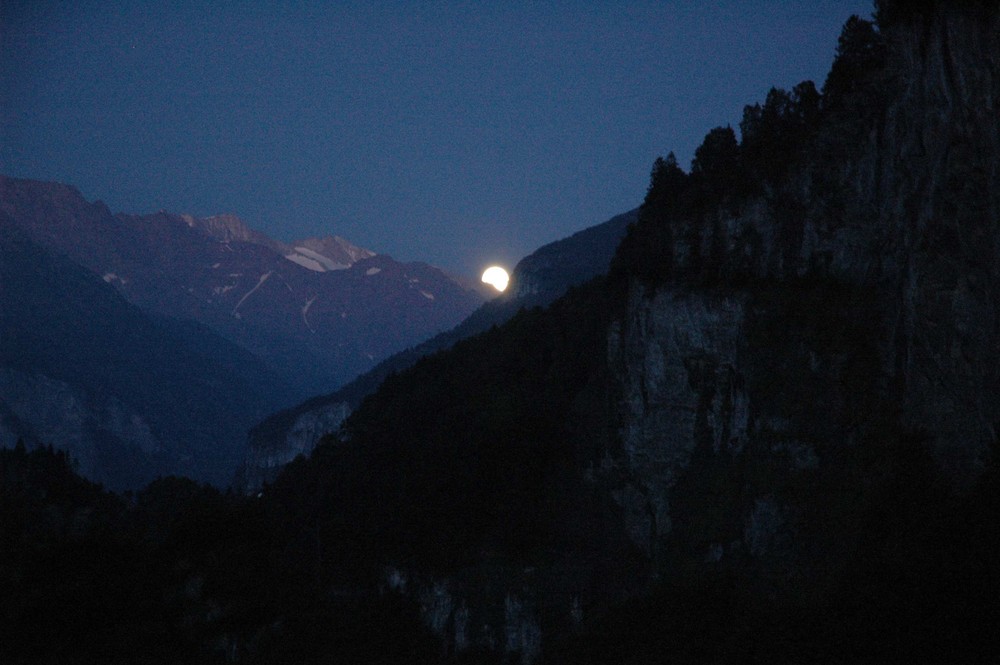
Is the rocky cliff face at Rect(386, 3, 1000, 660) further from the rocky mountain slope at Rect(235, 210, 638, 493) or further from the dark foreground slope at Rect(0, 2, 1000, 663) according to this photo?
the rocky mountain slope at Rect(235, 210, 638, 493)

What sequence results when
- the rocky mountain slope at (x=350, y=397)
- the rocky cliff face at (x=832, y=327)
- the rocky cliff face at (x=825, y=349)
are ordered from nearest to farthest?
the rocky cliff face at (x=832, y=327)
the rocky cliff face at (x=825, y=349)
the rocky mountain slope at (x=350, y=397)

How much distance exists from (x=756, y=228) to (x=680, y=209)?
238 inches

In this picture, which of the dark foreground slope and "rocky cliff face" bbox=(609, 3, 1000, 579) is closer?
"rocky cliff face" bbox=(609, 3, 1000, 579)

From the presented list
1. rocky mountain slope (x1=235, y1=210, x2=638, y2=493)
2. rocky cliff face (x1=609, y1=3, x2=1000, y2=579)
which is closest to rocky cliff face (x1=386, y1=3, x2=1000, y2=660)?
rocky cliff face (x1=609, y1=3, x2=1000, y2=579)

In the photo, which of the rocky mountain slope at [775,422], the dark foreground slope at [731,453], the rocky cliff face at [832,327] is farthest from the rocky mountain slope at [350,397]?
the rocky cliff face at [832,327]

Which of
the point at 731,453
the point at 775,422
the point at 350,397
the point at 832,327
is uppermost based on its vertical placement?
the point at 350,397

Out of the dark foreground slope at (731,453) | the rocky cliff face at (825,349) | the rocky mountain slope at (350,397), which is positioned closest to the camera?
the rocky cliff face at (825,349)

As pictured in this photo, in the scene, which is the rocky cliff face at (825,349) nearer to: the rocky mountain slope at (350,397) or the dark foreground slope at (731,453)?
the dark foreground slope at (731,453)

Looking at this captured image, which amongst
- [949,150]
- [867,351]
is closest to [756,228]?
[867,351]

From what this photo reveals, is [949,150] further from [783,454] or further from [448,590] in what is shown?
[448,590]

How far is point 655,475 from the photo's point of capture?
173 feet

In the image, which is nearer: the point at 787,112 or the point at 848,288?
the point at 848,288

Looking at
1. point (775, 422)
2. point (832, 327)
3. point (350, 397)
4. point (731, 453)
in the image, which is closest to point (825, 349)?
point (832, 327)

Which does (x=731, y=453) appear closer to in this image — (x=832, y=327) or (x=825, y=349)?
(x=825, y=349)
